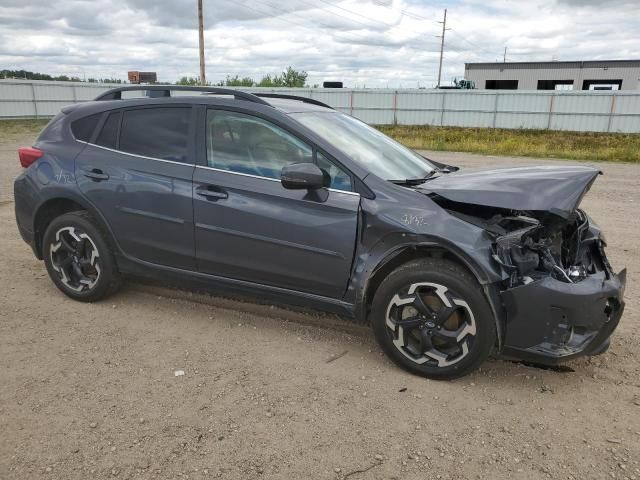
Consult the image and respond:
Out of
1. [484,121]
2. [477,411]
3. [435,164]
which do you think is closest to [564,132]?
[484,121]

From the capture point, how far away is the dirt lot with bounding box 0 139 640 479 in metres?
2.64

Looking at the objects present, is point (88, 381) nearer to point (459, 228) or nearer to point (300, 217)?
point (300, 217)

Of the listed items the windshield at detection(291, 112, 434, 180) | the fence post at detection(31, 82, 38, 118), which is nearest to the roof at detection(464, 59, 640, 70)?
the fence post at detection(31, 82, 38, 118)

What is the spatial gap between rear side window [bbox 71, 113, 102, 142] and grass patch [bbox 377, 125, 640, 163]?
16.2m

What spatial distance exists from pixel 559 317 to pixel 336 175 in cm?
159

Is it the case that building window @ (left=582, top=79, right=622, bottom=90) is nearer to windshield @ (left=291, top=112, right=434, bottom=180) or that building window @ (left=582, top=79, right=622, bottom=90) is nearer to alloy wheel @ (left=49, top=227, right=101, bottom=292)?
windshield @ (left=291, top=112, right=434, bottom=180)

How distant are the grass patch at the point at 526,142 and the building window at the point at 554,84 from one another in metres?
23.5

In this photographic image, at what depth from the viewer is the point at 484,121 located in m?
31.2

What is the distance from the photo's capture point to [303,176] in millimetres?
3371

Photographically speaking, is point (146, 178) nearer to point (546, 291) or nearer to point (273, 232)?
point (273, 232)

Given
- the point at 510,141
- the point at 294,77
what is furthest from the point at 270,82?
the point at 510,141

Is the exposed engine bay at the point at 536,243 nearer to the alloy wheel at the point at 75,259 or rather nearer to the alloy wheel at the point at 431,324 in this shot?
the alloy wheel at the point at 431,324

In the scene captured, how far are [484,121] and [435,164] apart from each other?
28.5 meters

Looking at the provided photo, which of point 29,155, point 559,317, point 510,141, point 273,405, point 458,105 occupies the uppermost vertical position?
point 458,105
